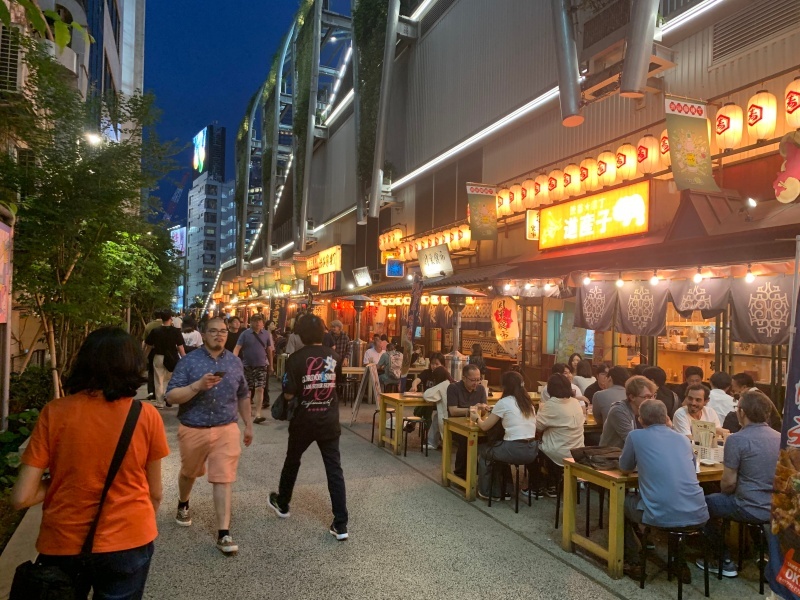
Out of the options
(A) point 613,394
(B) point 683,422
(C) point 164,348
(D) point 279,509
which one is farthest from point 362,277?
(B) point 683,422

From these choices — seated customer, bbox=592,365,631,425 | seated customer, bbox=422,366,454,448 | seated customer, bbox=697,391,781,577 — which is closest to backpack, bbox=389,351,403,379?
seated customer, bbox=422,366,454,448

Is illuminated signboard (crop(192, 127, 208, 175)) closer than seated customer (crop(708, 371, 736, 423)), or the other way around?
seated customer (crop(708, 371, 736, 423))

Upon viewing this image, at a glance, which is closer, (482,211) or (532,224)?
(532,224)

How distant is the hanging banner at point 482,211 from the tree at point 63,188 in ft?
24.8

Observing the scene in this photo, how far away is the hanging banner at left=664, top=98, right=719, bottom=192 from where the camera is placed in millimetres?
8055

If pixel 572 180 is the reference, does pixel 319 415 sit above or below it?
below

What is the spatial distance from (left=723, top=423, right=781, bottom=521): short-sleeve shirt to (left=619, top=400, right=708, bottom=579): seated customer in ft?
1.04

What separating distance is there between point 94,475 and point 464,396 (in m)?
5.65

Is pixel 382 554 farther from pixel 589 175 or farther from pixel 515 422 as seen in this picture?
pixel 589 175

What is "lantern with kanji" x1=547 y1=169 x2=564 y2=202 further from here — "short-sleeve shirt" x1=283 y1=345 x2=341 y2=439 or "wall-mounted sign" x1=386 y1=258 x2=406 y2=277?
"wall-mounted sign" x1=386 y1=258 x2=406 y2=277

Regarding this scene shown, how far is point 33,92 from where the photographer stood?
7359 mm

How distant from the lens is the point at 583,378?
28.8 feet

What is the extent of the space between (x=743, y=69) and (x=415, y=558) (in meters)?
8.88

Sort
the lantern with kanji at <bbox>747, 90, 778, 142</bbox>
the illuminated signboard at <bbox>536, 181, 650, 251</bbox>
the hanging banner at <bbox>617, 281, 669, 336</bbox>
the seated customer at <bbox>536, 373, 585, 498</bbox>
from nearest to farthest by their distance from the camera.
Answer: the seated customer at <bbox>536, 373, 585, 498</bbox> → the lantern with kanji at <bbox>747, 90, 778, 142</bbox> → the hanging banner at <bbox>617, 281, 669, 336</bbox> → the illuminated signboard at <bbox>536, 181, 650, 251</bbox>
